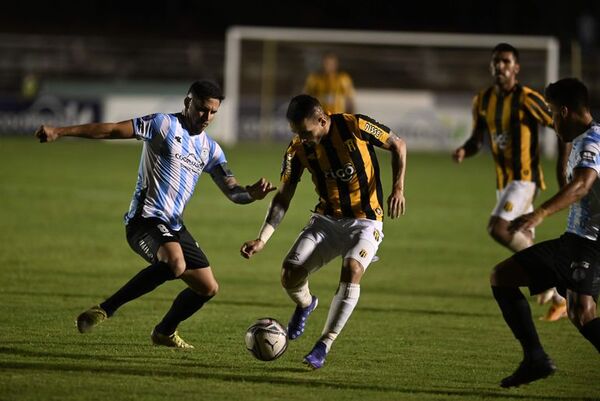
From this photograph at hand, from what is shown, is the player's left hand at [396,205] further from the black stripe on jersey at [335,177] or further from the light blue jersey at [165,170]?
the light blue jersey at [165,170]

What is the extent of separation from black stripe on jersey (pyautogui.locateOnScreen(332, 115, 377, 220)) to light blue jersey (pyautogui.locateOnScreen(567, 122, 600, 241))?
149cm

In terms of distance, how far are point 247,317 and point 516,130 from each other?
3002 millimetres

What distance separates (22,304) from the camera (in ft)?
30.2

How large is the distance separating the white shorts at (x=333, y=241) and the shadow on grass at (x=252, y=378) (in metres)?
0.82

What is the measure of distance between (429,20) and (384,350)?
3320cm

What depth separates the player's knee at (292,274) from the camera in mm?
7344

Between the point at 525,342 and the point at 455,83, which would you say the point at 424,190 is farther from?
the point at 525,342

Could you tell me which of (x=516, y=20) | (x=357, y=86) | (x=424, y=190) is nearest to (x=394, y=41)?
(x=357, y=86)

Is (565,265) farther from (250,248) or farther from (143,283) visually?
(143,283)

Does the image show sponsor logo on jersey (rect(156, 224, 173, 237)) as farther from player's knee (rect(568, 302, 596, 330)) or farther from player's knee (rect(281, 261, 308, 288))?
player's knee (rect(568, 302, 596, 330))

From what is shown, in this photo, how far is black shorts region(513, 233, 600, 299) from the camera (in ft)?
20.6

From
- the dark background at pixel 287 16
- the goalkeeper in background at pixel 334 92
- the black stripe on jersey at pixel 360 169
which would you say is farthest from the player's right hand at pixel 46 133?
the dark background at pixel 287 16

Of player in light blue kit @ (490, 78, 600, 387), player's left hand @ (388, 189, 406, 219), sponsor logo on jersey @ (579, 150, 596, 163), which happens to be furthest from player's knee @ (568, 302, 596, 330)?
player's left hand @ (388, 189, 406, 219)

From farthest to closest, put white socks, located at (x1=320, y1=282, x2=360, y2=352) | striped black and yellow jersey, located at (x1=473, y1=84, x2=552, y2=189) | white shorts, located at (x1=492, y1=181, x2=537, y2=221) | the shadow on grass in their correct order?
1. striped black and yellow jersey, located at (x1=473, y1=84, x2=552, y2=189)
2. white shorts, located at (x1=492, y1=181, x2=537, y2=221)
3. white socks, located at (x1=320, y1=282, x2=360, y2=352)
4. the shadow on grass
